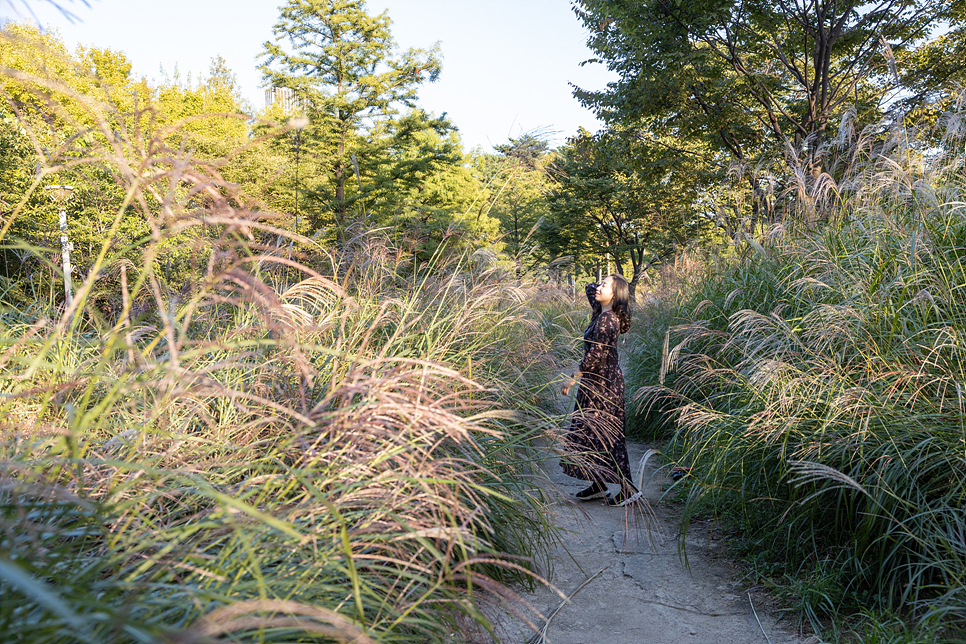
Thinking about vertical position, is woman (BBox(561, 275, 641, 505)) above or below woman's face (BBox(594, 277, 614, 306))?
below

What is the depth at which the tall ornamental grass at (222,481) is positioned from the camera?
4.15ft

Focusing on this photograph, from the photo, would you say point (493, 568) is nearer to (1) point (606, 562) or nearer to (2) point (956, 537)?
(1) point (606, 562)

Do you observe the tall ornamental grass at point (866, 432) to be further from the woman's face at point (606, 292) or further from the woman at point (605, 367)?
the woman's face at point (606, 292)

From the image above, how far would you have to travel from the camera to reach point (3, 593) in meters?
1.33

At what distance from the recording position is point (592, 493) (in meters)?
4.83

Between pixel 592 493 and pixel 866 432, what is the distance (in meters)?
2.40

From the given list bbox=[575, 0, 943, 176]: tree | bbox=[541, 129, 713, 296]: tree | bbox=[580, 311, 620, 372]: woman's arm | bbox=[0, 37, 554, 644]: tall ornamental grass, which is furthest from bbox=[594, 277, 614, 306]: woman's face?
bbox=[541, 129, 713, 296]: tree

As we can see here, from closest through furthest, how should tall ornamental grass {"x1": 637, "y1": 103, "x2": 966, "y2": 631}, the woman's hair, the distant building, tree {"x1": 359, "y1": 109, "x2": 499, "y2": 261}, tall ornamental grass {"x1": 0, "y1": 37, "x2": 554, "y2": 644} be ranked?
tall ornamental grass {"x1": 0, "y1": 37, "x2": 554, "y2": 644}
tall ornamental grass {"x1": 637, "y1": 103, "x2": 966, "y2": 631}
the woman's hair
tree {"x1": 359, "y1": 109, "x2": 499, "y2": 261}
the distant building

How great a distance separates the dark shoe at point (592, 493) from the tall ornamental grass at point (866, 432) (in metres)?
0.73

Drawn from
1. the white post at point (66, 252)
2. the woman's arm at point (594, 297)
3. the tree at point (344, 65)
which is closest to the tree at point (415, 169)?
the tree at point (344, 65)

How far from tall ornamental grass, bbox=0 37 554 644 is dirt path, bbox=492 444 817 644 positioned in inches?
13.0

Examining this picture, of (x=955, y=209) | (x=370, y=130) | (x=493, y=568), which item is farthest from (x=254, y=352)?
(x=370, y=130)

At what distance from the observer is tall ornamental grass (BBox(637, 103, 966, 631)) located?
2587mm

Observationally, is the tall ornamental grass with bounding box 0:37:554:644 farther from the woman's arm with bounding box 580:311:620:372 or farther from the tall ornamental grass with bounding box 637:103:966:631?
the woman's arm with bounding box 580:311:620:372
